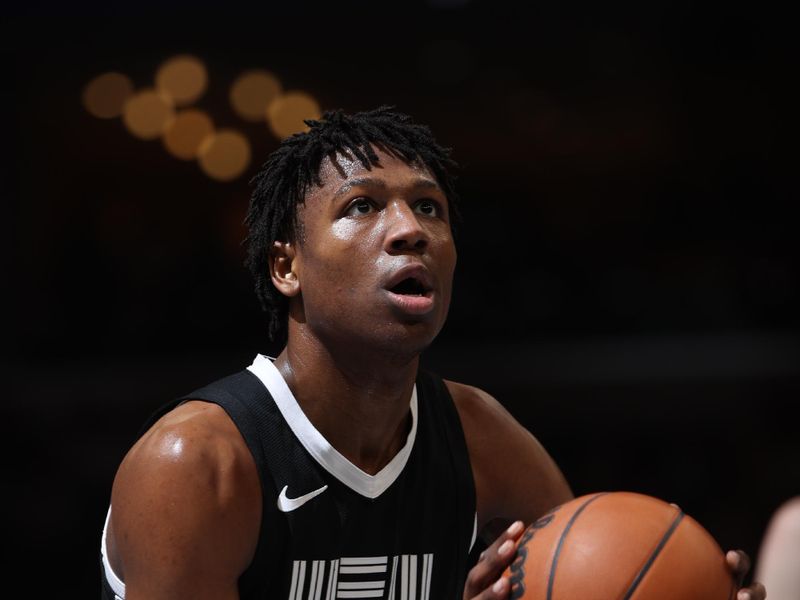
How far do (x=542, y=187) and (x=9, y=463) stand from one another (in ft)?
12.1

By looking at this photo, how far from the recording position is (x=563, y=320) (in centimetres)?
736

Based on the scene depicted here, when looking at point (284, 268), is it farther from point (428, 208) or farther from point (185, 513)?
point (185, 513)

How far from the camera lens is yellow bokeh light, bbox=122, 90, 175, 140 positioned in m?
7.58

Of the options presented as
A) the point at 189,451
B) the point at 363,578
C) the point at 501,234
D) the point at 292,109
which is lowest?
the point at 363,578

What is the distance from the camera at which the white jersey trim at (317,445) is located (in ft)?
8.47

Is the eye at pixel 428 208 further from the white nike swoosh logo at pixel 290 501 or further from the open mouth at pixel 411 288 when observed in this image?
the white nike swoosh logo at pixel 290 501

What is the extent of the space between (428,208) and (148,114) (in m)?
5.43

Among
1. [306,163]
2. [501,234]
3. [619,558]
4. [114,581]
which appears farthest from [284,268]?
[501,234]

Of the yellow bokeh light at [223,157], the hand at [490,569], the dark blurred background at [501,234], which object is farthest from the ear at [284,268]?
the yellow bokeh light at [223,157]

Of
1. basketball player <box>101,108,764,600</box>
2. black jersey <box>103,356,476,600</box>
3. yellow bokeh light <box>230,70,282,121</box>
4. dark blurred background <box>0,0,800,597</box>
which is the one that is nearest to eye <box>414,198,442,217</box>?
basketball player <box>101,108,764,600</box>

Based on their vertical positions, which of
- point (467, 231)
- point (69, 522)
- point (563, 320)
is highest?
point (467, 231)

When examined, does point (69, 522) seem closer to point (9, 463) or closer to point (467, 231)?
point (9, 463)

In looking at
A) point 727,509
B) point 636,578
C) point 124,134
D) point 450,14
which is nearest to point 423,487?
point 636,578

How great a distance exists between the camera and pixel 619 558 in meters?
2.29
